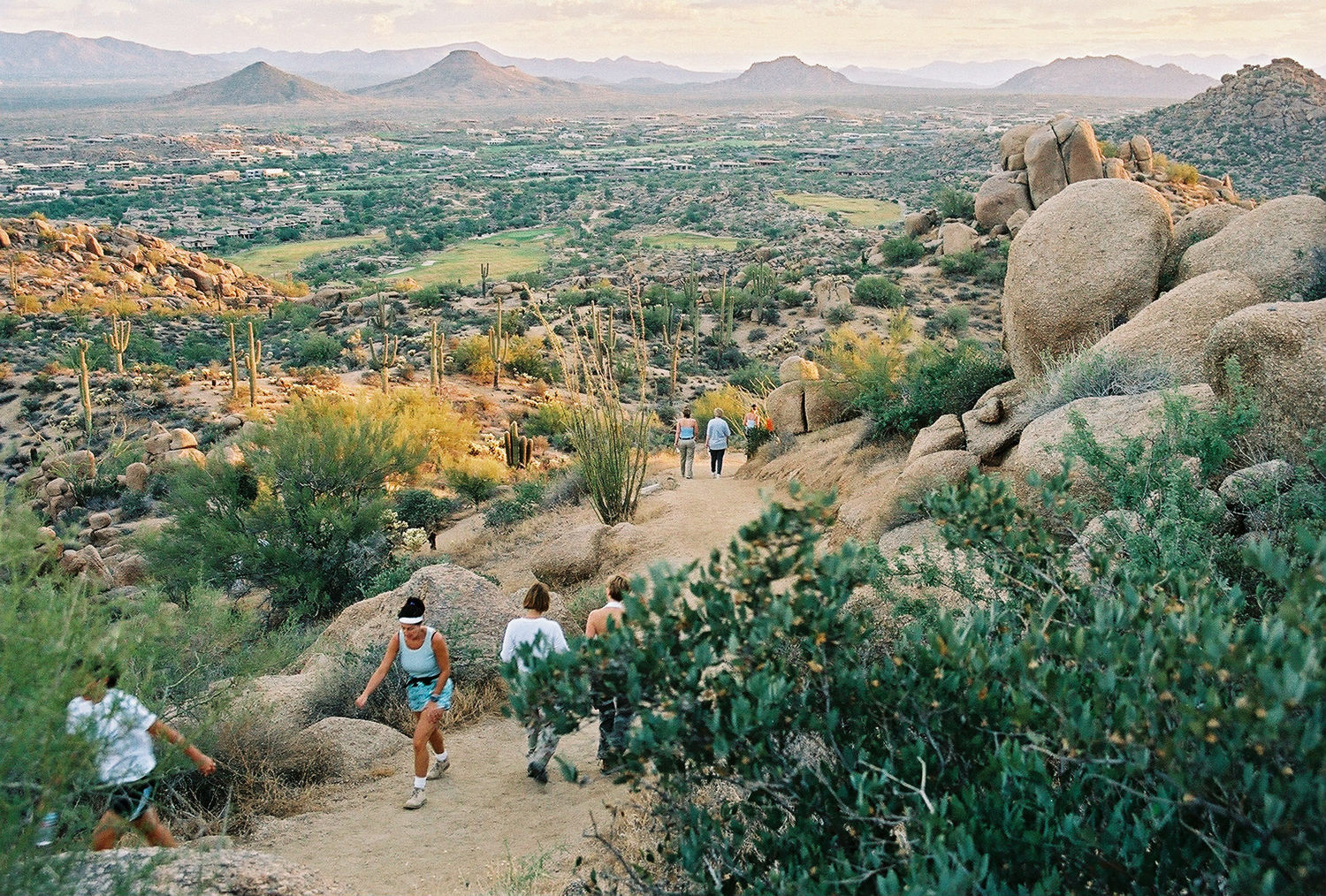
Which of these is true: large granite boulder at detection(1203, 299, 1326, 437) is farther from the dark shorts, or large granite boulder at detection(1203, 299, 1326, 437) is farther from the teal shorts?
the dark shorts

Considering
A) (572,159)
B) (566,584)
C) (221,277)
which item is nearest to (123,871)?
(566,584)

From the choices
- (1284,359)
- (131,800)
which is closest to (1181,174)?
(1284,359)

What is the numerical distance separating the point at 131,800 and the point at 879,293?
97.6 ft

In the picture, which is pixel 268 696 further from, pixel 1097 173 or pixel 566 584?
pixel 1097 173

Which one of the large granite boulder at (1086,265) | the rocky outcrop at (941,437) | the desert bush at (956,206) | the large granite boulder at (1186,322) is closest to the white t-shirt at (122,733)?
the rocky outcrop at (941,437)

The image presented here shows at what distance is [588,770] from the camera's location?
269 inches

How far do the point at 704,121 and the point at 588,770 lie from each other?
7982 inches

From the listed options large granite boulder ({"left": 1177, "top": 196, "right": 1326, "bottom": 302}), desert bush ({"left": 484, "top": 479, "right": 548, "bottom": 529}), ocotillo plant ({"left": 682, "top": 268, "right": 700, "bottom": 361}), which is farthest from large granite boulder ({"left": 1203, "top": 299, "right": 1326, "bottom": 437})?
ocotillo plant ({"left": 682, "top": 268, "right": 700, "bottom": 361})

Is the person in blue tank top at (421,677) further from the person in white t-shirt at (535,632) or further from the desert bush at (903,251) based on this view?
the desert bush at (903,251)

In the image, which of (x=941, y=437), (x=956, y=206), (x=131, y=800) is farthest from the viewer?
(x=956, y=206)

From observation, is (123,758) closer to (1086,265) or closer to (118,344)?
(1086,265)

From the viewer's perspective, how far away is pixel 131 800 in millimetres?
4520

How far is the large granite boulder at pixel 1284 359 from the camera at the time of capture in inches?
272

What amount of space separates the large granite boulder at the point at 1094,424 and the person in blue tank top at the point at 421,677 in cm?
480
